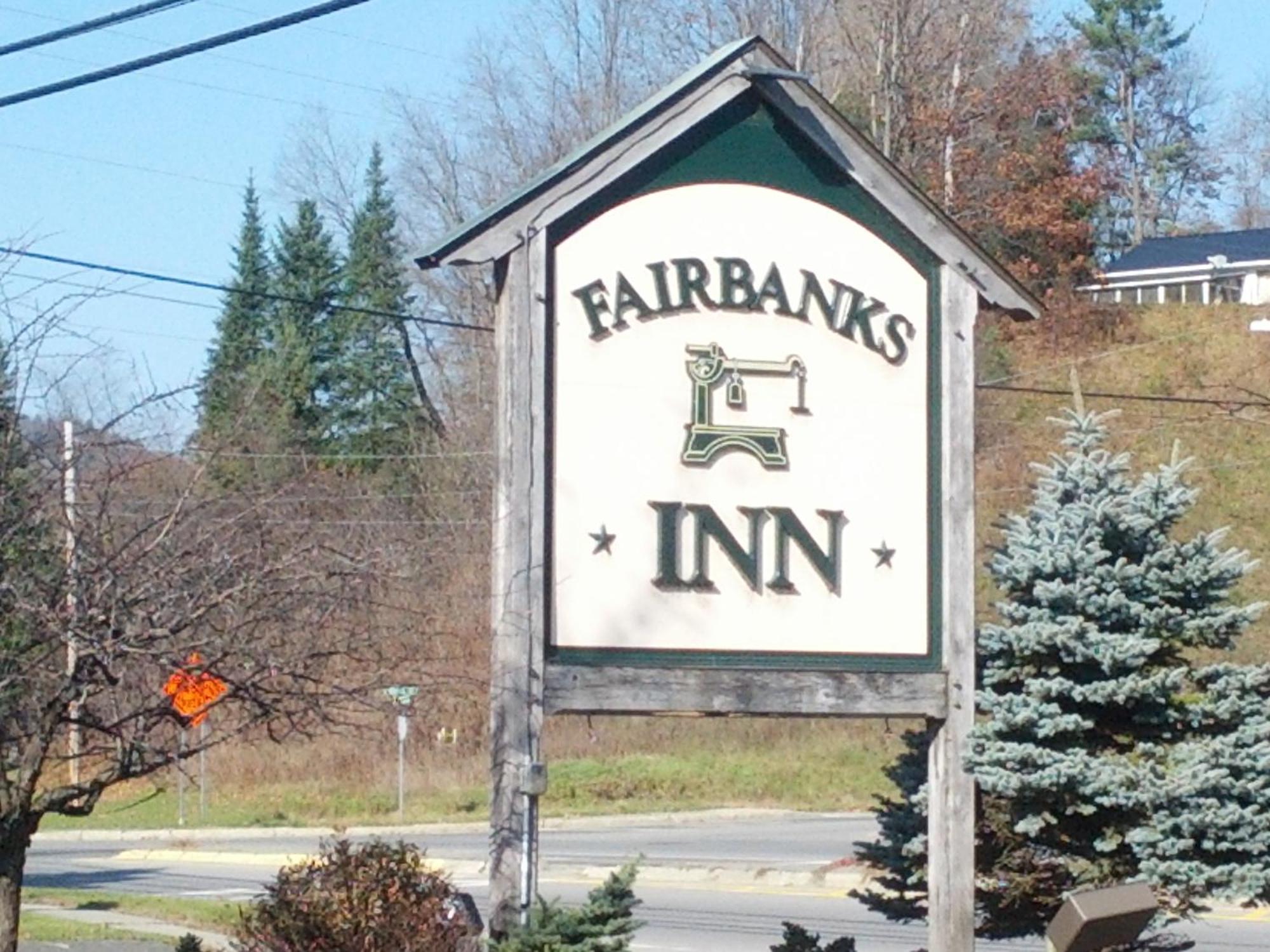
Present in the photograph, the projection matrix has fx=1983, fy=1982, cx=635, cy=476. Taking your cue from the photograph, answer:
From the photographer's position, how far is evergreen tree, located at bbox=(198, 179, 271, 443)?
13.3 meters

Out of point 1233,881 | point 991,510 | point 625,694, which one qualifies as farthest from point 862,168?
point 991,510

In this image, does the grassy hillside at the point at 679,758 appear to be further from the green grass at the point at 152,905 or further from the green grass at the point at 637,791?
the green grass at the point at 152,905

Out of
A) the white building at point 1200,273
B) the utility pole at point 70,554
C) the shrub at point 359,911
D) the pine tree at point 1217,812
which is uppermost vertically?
the white building at point 1200,273

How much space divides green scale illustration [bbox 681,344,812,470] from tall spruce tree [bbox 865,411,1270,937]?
4.43ft

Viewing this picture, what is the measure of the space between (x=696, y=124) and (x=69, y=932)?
36.5 feet

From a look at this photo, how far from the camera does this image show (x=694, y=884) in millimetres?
23172

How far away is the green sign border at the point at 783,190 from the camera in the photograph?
9.50 meters

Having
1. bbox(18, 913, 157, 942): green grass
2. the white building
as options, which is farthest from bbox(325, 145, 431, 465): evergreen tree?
the white building

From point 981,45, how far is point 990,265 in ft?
146

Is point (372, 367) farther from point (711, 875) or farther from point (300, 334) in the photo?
point (711, 875)

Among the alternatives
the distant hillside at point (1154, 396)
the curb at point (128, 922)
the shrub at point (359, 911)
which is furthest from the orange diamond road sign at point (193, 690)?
the distant hillside at point (1154, 396)

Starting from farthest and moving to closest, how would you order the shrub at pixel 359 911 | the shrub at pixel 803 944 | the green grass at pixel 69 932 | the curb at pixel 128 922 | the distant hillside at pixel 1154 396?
the distant hillside at pixel 1154 396, the curb at pixel 128 922, the green grass at pixel 69 932, the shrub at pixel 803 944, the shrub at pixel 359 911

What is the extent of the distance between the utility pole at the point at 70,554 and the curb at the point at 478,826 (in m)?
22.1

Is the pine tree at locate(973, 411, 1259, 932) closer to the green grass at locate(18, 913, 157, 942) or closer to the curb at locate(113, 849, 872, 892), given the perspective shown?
the green grass at locate(18, 913, 157, 942)
